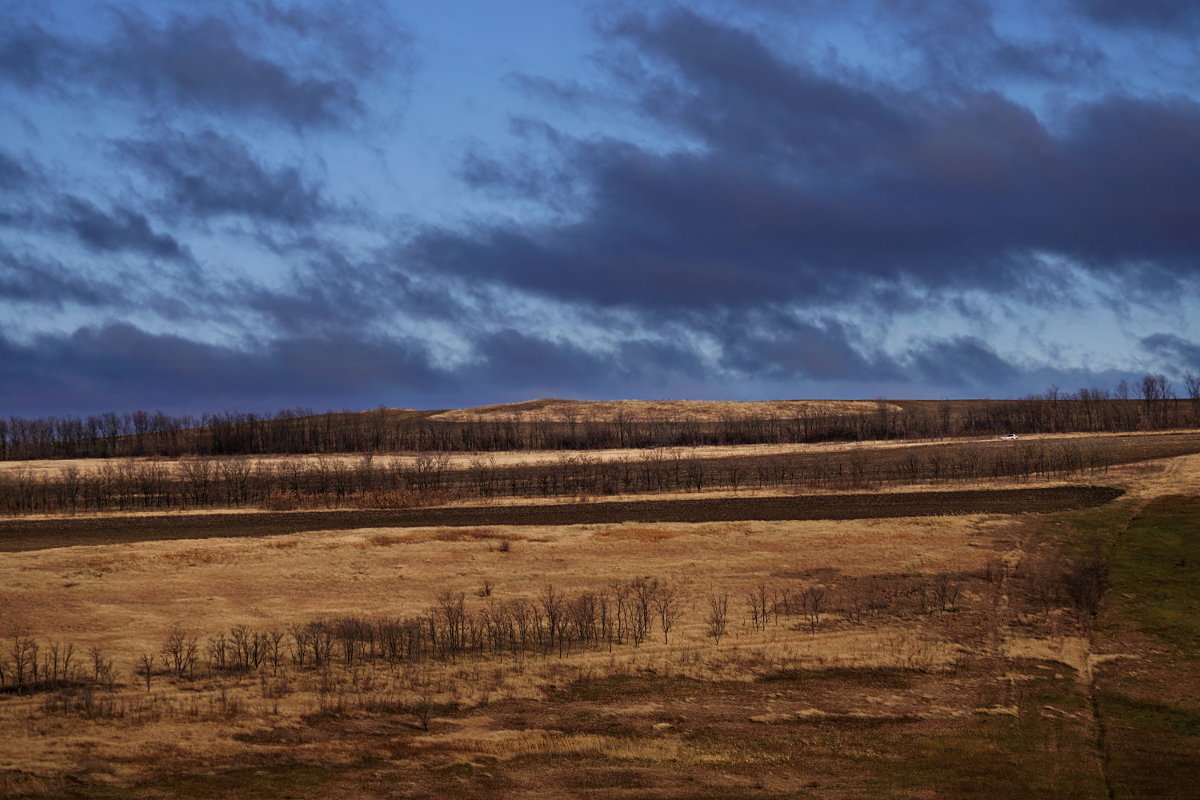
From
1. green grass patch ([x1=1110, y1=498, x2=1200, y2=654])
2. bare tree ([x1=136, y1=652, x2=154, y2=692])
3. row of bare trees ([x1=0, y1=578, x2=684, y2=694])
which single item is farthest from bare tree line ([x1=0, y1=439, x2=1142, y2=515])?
bare tree ([x1=136, y1=652, x2=154, y2=692])

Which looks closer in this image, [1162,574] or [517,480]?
[1162,574]

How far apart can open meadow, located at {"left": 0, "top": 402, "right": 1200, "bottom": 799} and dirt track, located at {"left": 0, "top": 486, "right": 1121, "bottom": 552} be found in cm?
222

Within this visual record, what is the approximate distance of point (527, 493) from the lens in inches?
2638

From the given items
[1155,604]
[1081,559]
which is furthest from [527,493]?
[1155,604]

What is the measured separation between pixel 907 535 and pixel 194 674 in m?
29.7

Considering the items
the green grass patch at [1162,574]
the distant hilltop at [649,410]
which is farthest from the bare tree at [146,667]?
the distant hilltop at [649,410]

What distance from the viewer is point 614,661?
88.2 ft

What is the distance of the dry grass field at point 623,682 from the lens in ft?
62.6

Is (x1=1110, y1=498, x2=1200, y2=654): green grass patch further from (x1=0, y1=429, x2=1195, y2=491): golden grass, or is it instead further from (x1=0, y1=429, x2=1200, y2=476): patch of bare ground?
(x1=0, y1=429, x2=1195, y2=491): golden grass

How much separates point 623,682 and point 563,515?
29.5 meters

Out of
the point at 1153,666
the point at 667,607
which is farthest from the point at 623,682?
the point at 1153,666

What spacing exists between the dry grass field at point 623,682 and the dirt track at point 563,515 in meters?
8.21

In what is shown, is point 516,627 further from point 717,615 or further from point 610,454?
point 610,454

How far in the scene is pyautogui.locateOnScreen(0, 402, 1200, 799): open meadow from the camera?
761 inches
